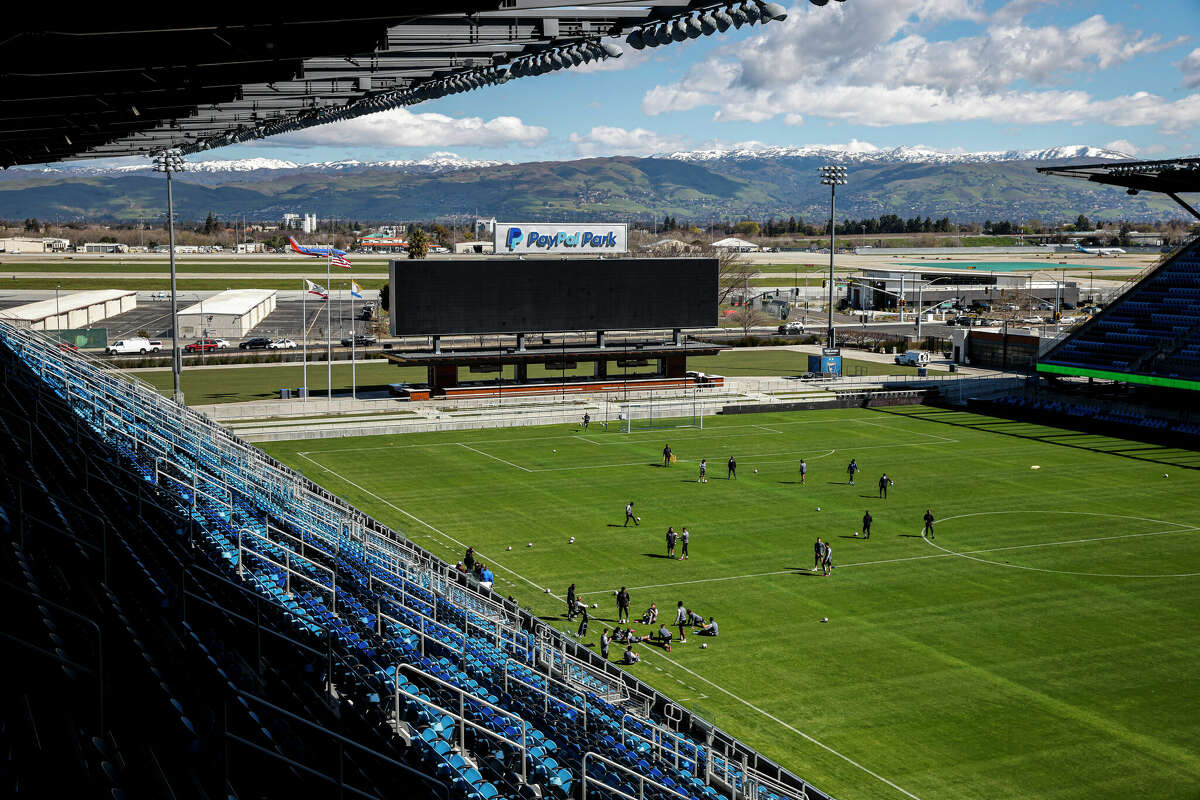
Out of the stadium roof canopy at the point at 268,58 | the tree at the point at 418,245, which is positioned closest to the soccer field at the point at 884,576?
the stadium roof canopy at the point at 268,58

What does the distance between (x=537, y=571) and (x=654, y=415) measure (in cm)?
2953

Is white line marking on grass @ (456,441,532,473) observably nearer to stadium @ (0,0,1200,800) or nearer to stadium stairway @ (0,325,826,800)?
stadium @ (0,0,1200,800)

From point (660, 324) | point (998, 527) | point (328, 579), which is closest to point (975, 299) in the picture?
point (660, 324)

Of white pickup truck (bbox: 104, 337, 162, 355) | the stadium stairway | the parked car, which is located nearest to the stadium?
the stadium stairway

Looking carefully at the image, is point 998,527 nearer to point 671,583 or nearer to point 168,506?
point 671,583

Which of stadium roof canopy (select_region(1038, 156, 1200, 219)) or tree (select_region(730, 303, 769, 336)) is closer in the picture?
stadium roof canopy (select_region(1038, 156, 1200, 219))

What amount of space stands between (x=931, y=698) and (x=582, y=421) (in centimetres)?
3738

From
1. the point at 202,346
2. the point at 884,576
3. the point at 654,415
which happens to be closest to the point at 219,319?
the point at 202,346

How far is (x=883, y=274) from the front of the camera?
131 metres

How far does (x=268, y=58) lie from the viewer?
615 inches

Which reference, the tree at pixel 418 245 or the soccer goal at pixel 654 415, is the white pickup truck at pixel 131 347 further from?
the tree at pixel 418 245

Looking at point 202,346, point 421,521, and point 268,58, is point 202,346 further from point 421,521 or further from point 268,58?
point 268,58

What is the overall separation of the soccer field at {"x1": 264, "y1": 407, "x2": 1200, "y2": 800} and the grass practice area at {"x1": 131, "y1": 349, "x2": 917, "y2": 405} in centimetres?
1541

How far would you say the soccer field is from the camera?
835 inches
